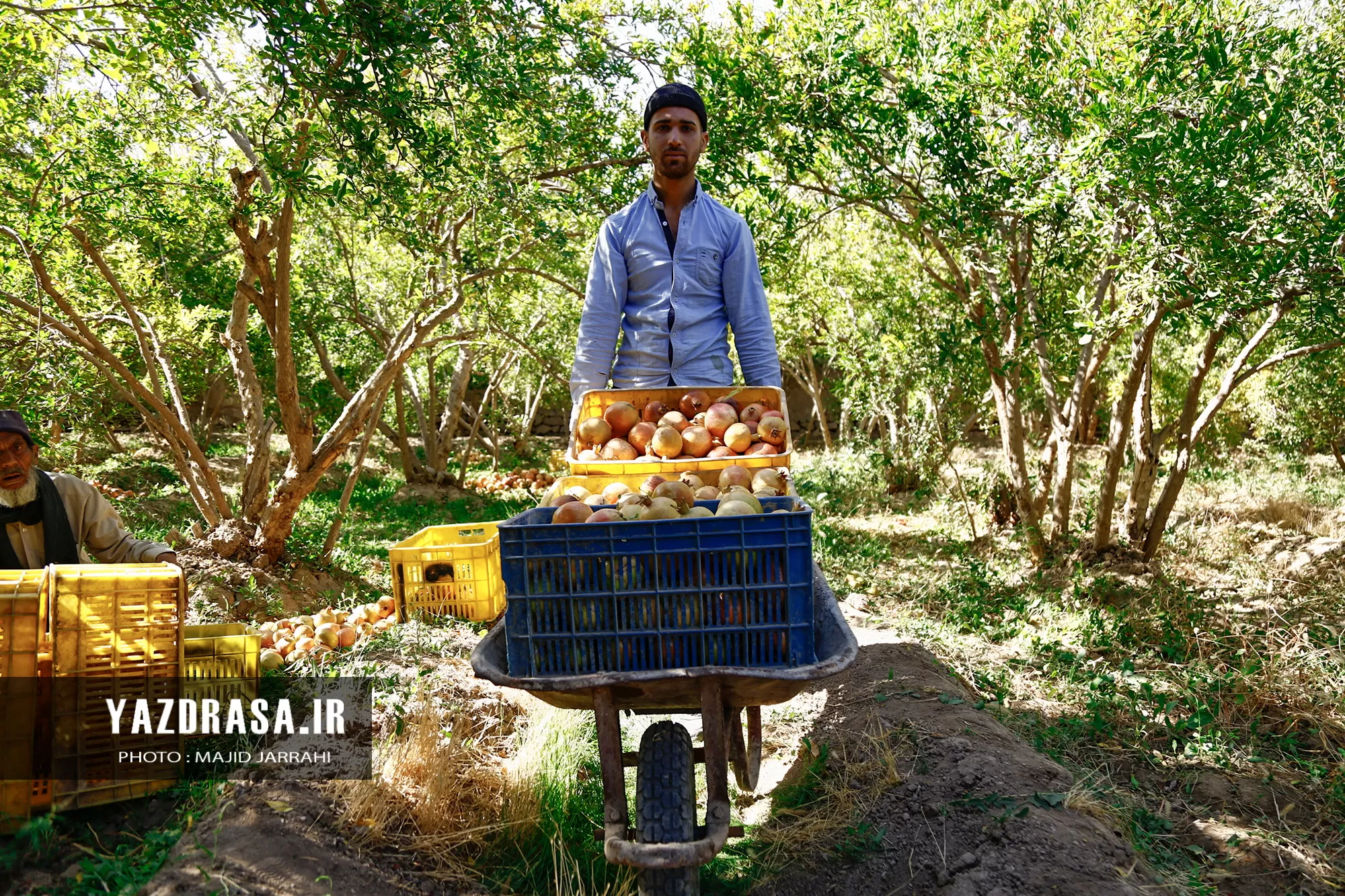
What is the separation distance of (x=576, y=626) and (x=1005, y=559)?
7749 mm

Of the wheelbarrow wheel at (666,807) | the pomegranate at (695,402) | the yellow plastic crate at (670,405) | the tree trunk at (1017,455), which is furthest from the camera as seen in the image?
the tree trunk at (1017,455)

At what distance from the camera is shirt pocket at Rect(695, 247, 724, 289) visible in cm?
403

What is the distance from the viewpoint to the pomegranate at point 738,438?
357cm

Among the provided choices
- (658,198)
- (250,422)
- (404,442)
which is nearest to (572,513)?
(658,198)

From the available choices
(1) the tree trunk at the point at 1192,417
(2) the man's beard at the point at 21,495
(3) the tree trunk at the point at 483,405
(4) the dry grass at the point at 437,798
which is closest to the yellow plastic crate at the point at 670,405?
(4) the dry grass at the point at 437,798

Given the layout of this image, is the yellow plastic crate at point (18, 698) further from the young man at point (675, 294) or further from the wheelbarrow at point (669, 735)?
the young man at point (675, 294)

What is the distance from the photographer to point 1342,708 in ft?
16.8

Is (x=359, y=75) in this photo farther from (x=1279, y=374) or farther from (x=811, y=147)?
(x=1279, y=374)

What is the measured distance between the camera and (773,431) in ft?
11.8

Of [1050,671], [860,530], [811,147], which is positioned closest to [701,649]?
[1050,671]

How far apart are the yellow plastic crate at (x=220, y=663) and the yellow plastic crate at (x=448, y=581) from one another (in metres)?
1.90

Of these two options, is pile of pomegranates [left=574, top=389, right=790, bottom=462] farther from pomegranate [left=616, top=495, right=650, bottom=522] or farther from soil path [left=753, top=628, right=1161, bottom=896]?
soil path [left=753, top=628, right=1161, bottom=896]

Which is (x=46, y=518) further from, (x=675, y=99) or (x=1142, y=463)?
(x=1142, y=463)

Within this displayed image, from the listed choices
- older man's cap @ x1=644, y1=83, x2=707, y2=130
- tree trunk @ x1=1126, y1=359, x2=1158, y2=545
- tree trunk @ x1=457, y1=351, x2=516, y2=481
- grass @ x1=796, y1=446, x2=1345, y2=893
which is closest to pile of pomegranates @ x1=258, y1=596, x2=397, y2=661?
older man's cap @ x1=644, y1=83, x2=707, y2=130
